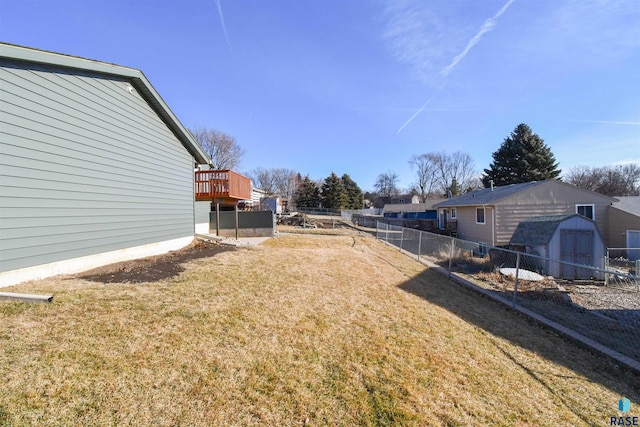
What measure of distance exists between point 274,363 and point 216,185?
1001 cm

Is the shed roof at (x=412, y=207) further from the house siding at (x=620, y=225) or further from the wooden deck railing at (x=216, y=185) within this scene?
the wooden deck railing at (x=216, y=185)

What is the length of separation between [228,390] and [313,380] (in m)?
0.84

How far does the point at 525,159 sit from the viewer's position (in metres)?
33.2

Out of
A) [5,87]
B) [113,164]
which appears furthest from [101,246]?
[5,87]

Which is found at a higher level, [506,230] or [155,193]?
[155,193]

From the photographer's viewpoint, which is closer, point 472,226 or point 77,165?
point 77,165

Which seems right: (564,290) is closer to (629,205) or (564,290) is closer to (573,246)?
(573,246)

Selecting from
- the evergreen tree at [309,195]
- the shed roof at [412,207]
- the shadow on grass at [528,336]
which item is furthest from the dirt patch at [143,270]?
the evergreen tree at [309,195]

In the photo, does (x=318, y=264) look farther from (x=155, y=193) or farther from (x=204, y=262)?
(x=155, y=193)

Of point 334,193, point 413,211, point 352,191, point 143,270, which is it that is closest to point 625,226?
point 143,270

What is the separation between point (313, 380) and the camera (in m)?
2.80

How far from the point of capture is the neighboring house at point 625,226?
1545 centimetres

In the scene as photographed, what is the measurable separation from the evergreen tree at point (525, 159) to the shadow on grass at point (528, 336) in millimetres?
33868

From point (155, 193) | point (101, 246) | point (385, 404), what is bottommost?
point (385, 404)
